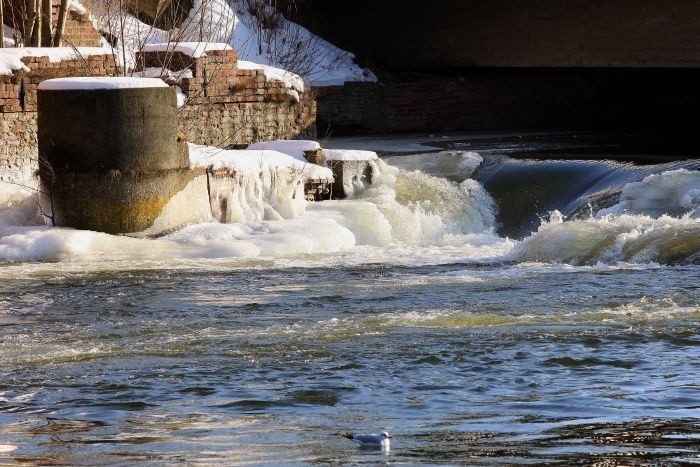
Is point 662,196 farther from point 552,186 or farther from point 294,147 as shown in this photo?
point 294,147

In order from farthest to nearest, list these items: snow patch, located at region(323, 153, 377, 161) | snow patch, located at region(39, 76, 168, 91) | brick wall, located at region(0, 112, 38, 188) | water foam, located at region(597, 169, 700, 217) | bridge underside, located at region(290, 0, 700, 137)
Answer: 1. bridge underside, located at region(290, 0, 700, 137)
2. snow patch, located at region(323, 153, 377, 161)
3. brick wall, located at region(0, 112, 38, 188)
4. water foam, located at region(597, 169, 700, 217)
5. snow patch, located at region(39, 76, 168, 91)

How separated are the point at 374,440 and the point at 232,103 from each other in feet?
35.6

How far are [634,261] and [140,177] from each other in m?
4.63

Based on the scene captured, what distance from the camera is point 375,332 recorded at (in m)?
8.53

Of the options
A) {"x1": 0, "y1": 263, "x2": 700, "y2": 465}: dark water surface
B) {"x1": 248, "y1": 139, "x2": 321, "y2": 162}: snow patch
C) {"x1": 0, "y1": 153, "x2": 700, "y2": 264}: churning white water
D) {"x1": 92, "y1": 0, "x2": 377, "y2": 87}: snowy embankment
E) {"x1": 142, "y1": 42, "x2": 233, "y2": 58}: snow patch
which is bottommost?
{"x1": 0, "y1": 263, "x2": 700, "y2": 465}: dark water surface

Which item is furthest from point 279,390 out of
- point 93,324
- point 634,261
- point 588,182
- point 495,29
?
point 495,29

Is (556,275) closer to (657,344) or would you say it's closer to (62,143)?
(657,344)

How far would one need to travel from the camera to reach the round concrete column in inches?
496

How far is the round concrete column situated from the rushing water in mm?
408

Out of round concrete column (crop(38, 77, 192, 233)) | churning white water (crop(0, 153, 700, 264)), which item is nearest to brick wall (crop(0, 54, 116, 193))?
churning white water (crop(0, 153, 700, 264))

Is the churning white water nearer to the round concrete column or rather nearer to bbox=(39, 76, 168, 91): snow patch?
the round concrete column

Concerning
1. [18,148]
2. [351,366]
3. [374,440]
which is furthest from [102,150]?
[374,440]

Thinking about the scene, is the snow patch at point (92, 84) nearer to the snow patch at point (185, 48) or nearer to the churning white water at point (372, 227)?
the churning white water at point (372, 227)

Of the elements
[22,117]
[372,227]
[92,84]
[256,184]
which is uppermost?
[92,84]
